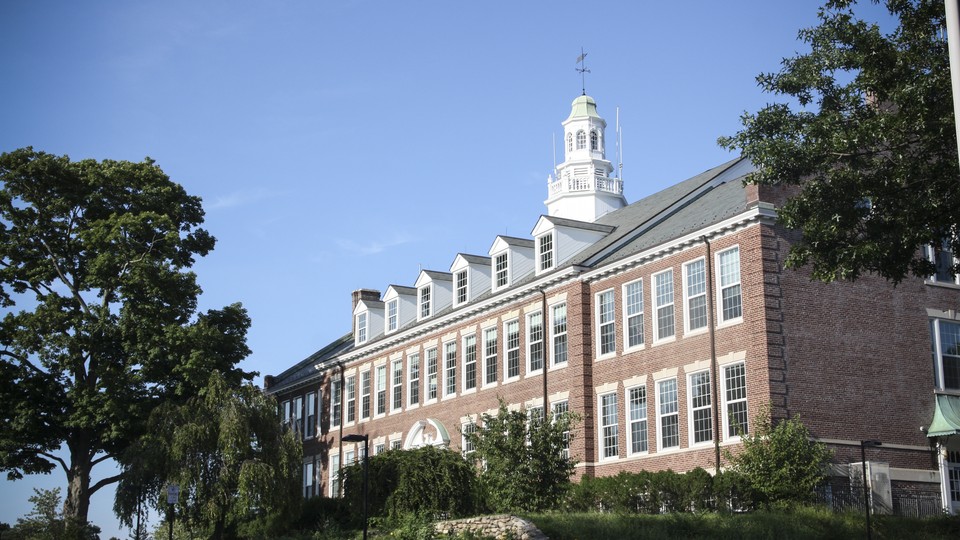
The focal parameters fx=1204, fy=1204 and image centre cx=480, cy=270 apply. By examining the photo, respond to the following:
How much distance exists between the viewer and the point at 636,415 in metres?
39.0

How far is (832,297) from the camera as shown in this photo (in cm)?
3584

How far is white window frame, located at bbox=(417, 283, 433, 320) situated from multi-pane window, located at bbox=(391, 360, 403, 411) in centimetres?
238

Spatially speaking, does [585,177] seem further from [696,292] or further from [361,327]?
[696,292]

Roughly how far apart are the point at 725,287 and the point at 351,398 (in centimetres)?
2531

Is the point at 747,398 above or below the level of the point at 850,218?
below

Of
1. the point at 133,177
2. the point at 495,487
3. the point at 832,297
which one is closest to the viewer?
the point at 495,487

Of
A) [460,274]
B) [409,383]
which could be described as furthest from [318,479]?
[460,274]

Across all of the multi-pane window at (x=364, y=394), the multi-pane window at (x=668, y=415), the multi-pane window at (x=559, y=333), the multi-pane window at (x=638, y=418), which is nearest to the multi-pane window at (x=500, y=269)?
the multi-pane window at (x=559, y=333)

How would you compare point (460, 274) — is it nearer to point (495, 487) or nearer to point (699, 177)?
point (699, 177)

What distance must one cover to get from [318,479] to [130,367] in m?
15.4

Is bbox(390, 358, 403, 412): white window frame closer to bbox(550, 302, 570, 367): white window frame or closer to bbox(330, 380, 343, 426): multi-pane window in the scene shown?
bbox(330, 380, 343, 426): multi-pane window

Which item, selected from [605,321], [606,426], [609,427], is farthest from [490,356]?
[609,427]

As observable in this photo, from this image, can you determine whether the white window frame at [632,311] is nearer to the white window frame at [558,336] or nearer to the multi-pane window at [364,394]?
the white window frame at [558,336]

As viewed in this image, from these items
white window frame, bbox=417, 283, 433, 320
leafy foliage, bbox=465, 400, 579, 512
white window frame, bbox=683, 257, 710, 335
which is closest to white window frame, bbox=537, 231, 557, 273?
white window frame, bbox=683, 257, 710, 335
